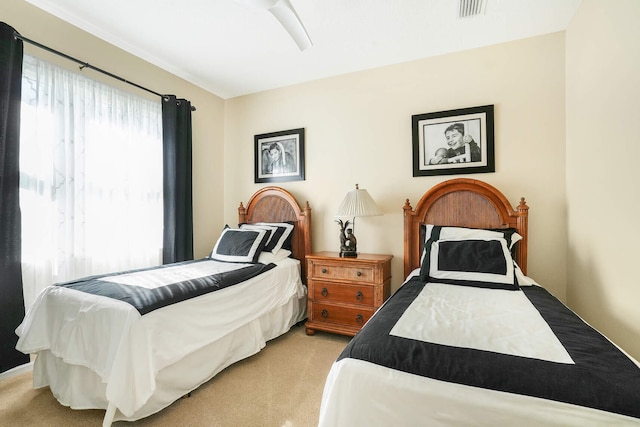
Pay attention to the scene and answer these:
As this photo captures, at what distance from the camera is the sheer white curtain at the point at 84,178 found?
2.17m

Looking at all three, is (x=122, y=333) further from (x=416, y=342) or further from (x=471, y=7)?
(x=471, y=7)

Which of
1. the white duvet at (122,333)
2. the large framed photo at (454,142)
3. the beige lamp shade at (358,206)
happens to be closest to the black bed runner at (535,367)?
the white duvet at (122,333)

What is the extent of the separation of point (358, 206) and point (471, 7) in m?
1.72

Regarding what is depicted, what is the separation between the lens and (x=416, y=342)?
113cm

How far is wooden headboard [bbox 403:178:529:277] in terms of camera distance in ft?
8.11

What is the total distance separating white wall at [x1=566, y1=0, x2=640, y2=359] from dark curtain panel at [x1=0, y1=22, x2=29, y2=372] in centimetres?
367

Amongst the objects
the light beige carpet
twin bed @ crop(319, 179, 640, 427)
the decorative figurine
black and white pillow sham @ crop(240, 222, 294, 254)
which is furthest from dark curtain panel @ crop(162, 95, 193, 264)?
twin bed @ crop(319, 179, 640, 427)

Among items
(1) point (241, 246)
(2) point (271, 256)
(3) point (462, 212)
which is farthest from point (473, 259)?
(1) point (241, 246)

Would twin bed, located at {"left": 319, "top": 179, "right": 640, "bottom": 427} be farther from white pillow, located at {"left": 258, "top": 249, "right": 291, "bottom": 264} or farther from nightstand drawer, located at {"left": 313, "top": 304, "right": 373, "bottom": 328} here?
white pillow, located at {"left": 258, "top": 249, "right": 291, "bottom": 264}

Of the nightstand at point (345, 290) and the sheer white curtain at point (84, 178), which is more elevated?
the sheer white curtain at point (84, 178)

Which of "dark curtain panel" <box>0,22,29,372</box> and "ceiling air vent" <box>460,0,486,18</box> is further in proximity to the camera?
"ceiling air vent" <box>460,0,486,18</box>

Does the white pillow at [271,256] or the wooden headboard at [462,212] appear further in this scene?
the white pillow at [271,256]

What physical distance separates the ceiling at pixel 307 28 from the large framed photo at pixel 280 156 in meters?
0.73

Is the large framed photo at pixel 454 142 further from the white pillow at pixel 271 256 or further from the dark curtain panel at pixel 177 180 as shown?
the dark curtain panel at pixel 177 180
